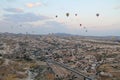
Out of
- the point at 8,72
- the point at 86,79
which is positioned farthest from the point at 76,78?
the point at 8,72

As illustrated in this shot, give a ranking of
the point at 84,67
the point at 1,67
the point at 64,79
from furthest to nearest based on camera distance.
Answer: the point at 84,67
the point at 1,67
the point at 64,79

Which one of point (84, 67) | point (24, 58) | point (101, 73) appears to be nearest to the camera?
point (101, 73)

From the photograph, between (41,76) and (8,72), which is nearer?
(41,76)

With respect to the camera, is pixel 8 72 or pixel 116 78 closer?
pixel 116 78

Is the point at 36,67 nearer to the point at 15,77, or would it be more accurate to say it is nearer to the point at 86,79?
the point at 15,77

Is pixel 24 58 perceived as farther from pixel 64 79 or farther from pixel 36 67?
pixel 64 79

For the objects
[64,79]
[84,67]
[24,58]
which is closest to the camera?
[64,79]

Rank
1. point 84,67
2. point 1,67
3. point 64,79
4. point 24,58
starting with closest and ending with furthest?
point 64,79 < point 1,67 < point 84,67 < point 24,58

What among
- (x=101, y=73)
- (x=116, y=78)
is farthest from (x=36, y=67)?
(x=116, y=78)
